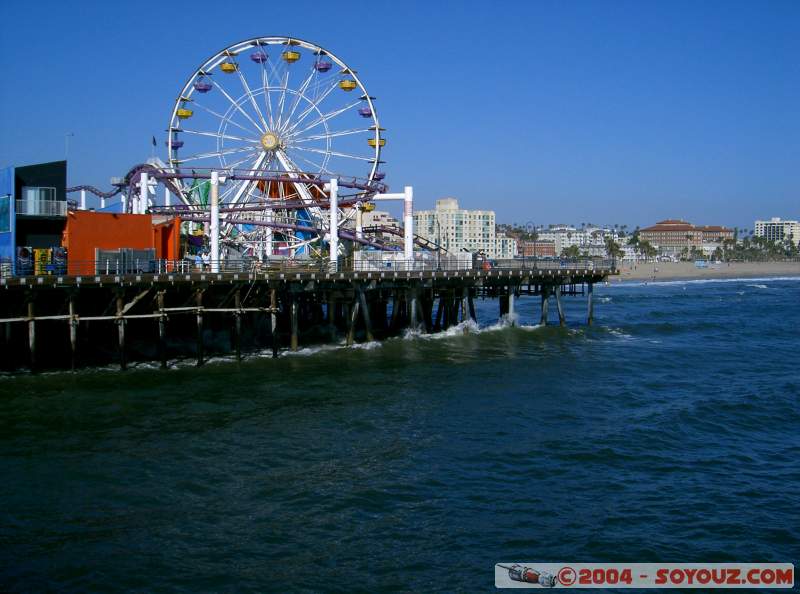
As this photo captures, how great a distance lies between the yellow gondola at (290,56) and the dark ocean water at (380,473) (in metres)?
20.5

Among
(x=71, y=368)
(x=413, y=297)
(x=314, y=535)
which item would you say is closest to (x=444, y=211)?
(x=413, y=297)

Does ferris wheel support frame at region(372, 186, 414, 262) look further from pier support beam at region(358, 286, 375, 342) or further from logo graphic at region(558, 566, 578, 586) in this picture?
logo graphic at region(558, 566, 578, 586)

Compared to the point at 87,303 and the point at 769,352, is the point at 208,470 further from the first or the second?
the point at 769,352

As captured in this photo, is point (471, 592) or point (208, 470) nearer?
point (471, 592)

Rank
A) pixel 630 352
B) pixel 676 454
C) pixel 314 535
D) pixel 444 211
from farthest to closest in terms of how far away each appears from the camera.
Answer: pixel 444 211 → pixel 630 352 → pixel 676 454 → pixel 314 535

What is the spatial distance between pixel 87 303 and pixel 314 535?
20.7 meters

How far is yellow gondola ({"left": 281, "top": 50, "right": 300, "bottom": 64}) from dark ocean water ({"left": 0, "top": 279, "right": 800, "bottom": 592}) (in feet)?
67.3

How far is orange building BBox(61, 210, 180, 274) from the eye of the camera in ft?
103

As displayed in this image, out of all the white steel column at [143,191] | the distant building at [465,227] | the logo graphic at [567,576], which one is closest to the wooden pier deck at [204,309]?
the white steel column at [143,191]

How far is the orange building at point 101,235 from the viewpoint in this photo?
31469 mm

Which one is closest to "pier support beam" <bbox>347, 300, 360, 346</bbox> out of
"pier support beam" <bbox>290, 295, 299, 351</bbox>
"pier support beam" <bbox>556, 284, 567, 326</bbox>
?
"pier support beam" <bbox>290, 295, 299, 351</bbox>

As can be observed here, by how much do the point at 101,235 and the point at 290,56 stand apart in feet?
57.6

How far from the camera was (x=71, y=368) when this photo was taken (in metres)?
28.5

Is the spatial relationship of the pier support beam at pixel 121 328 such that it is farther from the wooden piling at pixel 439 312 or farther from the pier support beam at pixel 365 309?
the wooden piling at pixel 439 312
